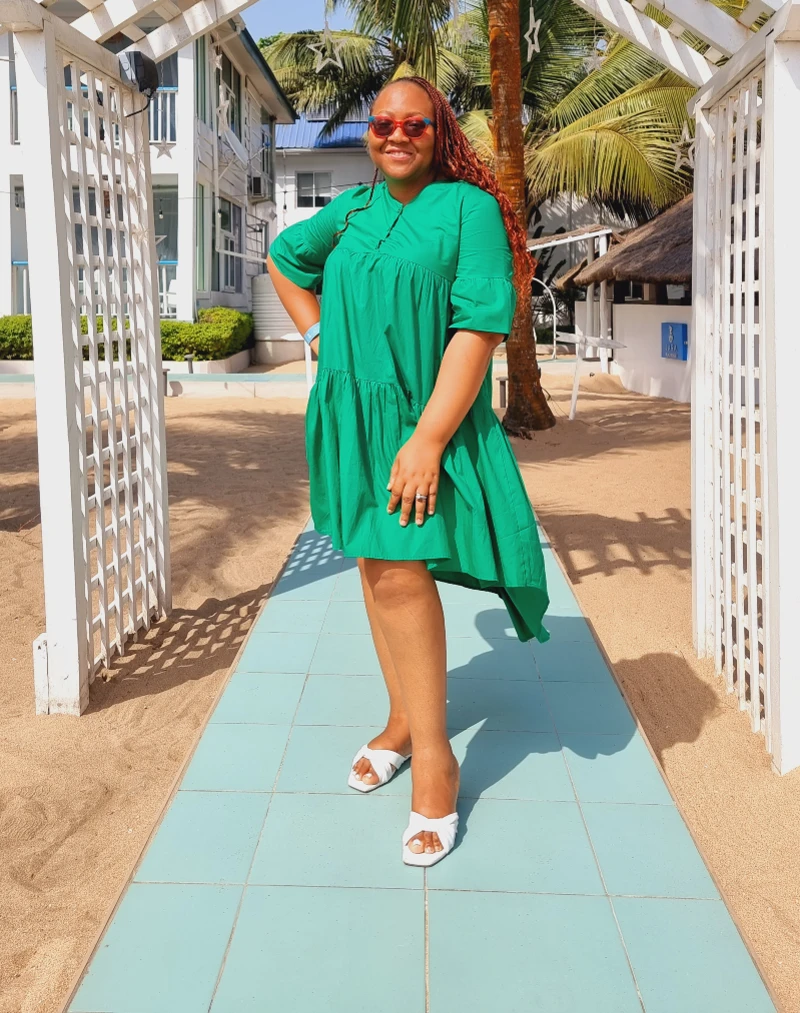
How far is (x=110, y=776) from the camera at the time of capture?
3.40 metres

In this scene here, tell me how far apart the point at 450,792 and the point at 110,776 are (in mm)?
1255

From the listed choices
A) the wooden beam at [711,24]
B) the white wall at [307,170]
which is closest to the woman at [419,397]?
the wooden beam at [711,24]

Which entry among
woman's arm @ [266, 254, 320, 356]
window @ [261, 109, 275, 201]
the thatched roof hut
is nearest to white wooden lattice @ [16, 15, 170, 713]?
woman's arm @ [266, 254, 320, 356]

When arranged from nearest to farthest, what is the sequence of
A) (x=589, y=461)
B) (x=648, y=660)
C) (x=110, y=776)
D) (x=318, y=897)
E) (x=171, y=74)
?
(x=318, y=897) < (x=110, y=776) < (x=648, y=660) < (x=589, y=461) < (x=171, y=74)

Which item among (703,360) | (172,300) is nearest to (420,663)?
(703,360)

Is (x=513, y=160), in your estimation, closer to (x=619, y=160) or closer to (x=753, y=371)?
(x=753, y=371)

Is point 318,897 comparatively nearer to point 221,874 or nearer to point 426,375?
point 221,874

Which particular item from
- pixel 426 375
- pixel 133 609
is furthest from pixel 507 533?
pixel 133 609

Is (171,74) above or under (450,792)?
above

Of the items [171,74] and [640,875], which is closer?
[640,875]

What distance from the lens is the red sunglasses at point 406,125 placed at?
98.0 inches

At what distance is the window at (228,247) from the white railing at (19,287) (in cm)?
376

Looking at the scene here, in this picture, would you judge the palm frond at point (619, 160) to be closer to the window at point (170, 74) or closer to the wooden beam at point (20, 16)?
the window at point (170, 74)

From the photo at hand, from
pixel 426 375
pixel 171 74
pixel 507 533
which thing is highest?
pixel 171 74
